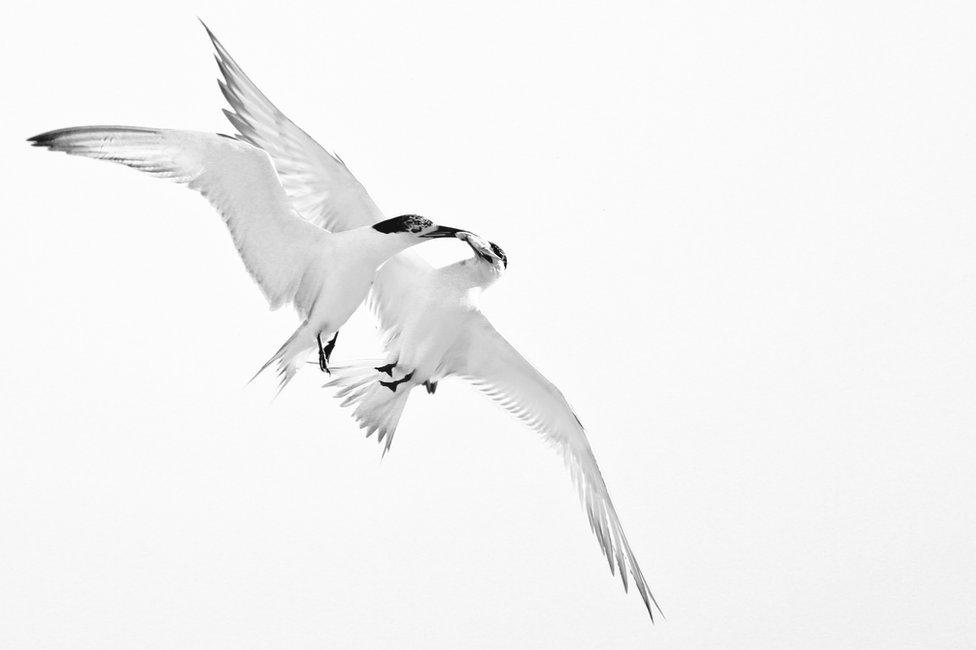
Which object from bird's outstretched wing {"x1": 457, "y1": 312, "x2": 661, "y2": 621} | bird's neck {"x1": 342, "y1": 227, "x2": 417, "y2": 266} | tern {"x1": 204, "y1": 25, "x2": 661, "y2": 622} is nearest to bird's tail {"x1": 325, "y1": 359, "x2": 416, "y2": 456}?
tern {"x1": 204, "y1": 25, "x2": 661, "y2": 622}

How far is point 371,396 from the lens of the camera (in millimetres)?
4887

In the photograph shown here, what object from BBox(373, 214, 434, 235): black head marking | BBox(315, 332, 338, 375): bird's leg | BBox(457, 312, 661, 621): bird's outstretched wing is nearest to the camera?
BBox(373, 214, 434, 235): black head marking

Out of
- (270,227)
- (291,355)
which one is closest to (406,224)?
(270,227)

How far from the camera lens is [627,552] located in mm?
5180

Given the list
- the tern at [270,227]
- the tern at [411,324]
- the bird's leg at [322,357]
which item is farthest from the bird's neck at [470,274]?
the bird's leg at [322,357]

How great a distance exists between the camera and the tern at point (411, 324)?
4508 mm

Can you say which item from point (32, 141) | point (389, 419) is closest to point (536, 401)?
point (389, 419)

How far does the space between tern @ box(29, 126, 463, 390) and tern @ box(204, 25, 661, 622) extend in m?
0.37

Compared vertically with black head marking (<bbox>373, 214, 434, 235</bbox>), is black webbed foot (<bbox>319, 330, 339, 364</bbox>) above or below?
below

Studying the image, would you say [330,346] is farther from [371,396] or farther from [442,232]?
[442,232]

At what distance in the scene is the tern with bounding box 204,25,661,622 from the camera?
4.51 metres

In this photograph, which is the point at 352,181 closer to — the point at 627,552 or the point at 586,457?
the point at 586,457

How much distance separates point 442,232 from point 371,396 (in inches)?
40.6

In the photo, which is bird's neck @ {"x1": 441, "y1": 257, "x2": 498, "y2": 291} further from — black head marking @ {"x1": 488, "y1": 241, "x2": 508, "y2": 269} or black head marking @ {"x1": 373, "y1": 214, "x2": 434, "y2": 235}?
black head marking @ {"x1": 373, "y1": 214, "x2": 434, "y2": 235}
